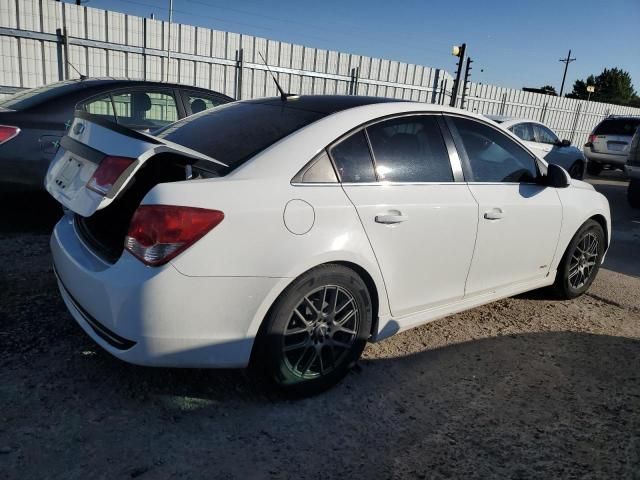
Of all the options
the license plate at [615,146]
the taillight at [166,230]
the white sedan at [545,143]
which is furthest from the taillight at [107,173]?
the license plate at [615,146]

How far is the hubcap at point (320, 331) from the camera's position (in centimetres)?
252

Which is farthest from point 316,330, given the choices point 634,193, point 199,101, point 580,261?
point 634,193

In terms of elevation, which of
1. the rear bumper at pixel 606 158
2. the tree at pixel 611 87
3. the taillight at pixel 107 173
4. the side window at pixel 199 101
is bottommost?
the rear bumper at pixel 606 158

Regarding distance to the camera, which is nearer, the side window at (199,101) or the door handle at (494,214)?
the door handle at (494,214)

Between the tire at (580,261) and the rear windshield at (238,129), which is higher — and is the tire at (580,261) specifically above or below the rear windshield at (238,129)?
below

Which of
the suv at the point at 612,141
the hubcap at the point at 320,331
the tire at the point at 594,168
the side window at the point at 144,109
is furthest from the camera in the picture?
the tire at the point at 594,168

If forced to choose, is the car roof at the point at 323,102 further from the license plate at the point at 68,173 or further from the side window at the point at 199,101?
the side window at the point at 199,101

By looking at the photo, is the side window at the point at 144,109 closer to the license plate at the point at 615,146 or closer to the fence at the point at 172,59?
the fence at the point at 172,59

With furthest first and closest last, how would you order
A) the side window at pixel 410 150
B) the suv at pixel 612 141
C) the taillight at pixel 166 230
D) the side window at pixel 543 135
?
1. the suv at pixel 612 141
2. the side window at pixel 543 135
3. the side window at pixel 410 150
4. the taillight at pixel 166 230

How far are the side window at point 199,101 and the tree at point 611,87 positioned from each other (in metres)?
73.7

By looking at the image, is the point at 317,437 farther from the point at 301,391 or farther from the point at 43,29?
the point at 43,29

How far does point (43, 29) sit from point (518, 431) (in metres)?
10.4

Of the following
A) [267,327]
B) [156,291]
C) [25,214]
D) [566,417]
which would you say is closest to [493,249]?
[566,417]

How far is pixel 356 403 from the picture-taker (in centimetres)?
268
